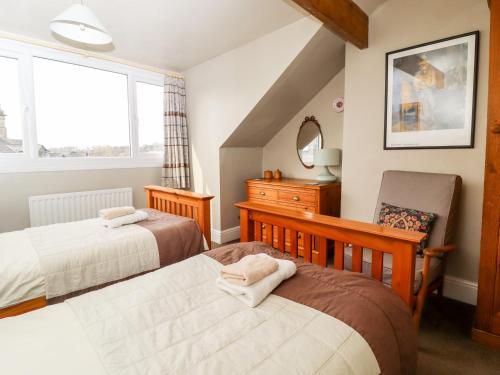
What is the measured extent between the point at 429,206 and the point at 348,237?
1046 mm

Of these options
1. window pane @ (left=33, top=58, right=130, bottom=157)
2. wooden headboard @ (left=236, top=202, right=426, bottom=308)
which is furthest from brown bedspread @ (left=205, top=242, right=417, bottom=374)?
window pane @ (left=33, top=58, right=130, bottom=157)

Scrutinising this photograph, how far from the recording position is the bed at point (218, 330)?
32.9 inches

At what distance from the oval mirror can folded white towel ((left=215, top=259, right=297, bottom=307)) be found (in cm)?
256

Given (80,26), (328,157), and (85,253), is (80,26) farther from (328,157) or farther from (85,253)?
(328,157)

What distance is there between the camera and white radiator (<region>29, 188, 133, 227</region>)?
3084mm

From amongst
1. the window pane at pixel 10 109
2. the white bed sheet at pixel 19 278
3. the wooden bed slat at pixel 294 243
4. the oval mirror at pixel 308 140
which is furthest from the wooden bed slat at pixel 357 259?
the window pane at pixel 10 109

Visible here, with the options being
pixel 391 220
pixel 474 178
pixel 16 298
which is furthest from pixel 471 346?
pixel 16 298

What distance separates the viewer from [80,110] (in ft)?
11.2

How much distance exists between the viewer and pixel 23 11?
2.46m

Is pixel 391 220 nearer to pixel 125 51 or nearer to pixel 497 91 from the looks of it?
pixel 497 91

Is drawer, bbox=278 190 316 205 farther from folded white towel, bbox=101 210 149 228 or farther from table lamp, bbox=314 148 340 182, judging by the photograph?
folded white towel, bbox=101 210 149 228

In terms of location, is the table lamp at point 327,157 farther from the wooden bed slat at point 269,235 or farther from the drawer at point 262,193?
the wooden bed slat at point 269,235

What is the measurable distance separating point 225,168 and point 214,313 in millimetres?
2833

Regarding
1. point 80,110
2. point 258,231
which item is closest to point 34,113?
point 80,110
